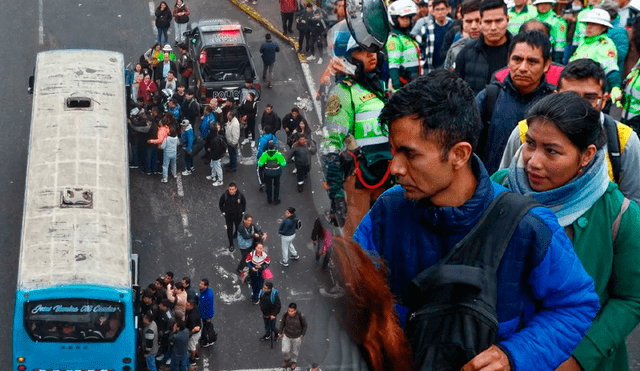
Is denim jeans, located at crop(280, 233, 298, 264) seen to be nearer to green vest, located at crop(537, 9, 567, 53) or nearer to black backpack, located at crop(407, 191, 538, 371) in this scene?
green vest, located at crop(537, 9, 567, 53)

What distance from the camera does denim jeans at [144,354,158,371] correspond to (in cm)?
1812

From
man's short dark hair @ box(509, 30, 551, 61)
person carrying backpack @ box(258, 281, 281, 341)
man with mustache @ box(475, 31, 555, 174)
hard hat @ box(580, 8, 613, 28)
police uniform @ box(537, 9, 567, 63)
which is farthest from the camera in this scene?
person carrying backpack @ box(258, 281, 281, 341)

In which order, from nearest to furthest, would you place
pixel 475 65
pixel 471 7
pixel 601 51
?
pixel 475 65 → pixel 471 7 → pixel 601 51

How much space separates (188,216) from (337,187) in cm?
1678

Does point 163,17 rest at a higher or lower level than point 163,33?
higher

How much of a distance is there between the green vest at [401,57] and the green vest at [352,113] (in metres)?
5.07

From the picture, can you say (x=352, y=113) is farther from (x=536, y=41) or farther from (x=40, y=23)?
(x=40, y=23)

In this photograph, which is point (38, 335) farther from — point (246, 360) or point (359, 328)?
point (359, 328)

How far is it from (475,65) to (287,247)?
10.5 meters

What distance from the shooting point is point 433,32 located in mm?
17484

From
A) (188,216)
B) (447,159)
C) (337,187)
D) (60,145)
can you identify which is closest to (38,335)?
(60,145)

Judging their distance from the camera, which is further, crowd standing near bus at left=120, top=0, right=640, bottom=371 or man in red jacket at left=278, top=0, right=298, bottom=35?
man in red jacket at left=278, top=0, right=298, bottom=35

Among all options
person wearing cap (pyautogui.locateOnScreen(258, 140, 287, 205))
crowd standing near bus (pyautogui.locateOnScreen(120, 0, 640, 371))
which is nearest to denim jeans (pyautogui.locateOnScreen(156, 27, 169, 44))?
person wearing cap (pyautogui.locateOnScreen(258, 140, 287, 205))

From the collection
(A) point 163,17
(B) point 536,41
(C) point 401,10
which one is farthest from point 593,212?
(A) point 163,17
